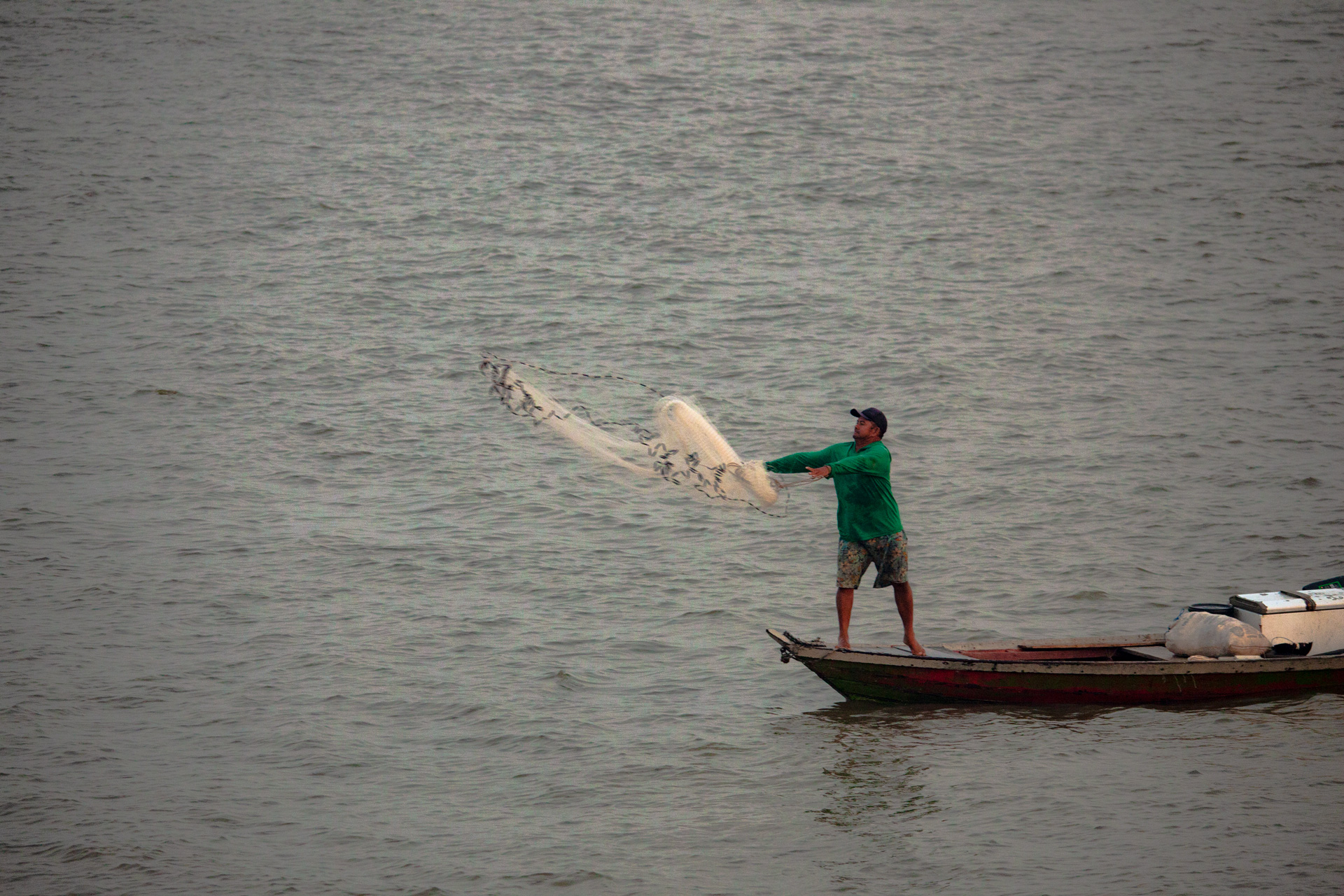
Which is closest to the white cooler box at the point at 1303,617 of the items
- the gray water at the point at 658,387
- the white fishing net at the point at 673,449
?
the gray water at the point at 658,387

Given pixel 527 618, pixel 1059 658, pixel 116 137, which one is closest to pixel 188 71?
pixel 116 137

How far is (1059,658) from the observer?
833 centimetres

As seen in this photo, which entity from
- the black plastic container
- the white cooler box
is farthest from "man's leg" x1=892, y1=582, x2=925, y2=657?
the white cooler box

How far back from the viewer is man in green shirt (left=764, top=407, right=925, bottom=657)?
7633mm

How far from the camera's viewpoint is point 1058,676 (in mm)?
7805

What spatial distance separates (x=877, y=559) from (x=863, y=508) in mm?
348

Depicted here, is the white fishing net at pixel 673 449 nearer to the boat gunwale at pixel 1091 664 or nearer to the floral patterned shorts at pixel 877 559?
the floral patterned shorts at pixel 877 559

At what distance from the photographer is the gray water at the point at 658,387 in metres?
6.99

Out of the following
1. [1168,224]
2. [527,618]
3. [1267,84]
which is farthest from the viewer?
[1267,84]

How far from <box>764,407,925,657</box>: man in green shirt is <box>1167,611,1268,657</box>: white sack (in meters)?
1.62

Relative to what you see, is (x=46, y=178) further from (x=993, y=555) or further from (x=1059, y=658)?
(x=1059, y=658)

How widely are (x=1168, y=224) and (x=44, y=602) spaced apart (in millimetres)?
16557

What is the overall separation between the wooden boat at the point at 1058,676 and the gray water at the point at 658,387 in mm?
149

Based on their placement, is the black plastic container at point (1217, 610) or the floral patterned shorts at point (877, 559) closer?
the floral patterned shorts at point (877, 559)
